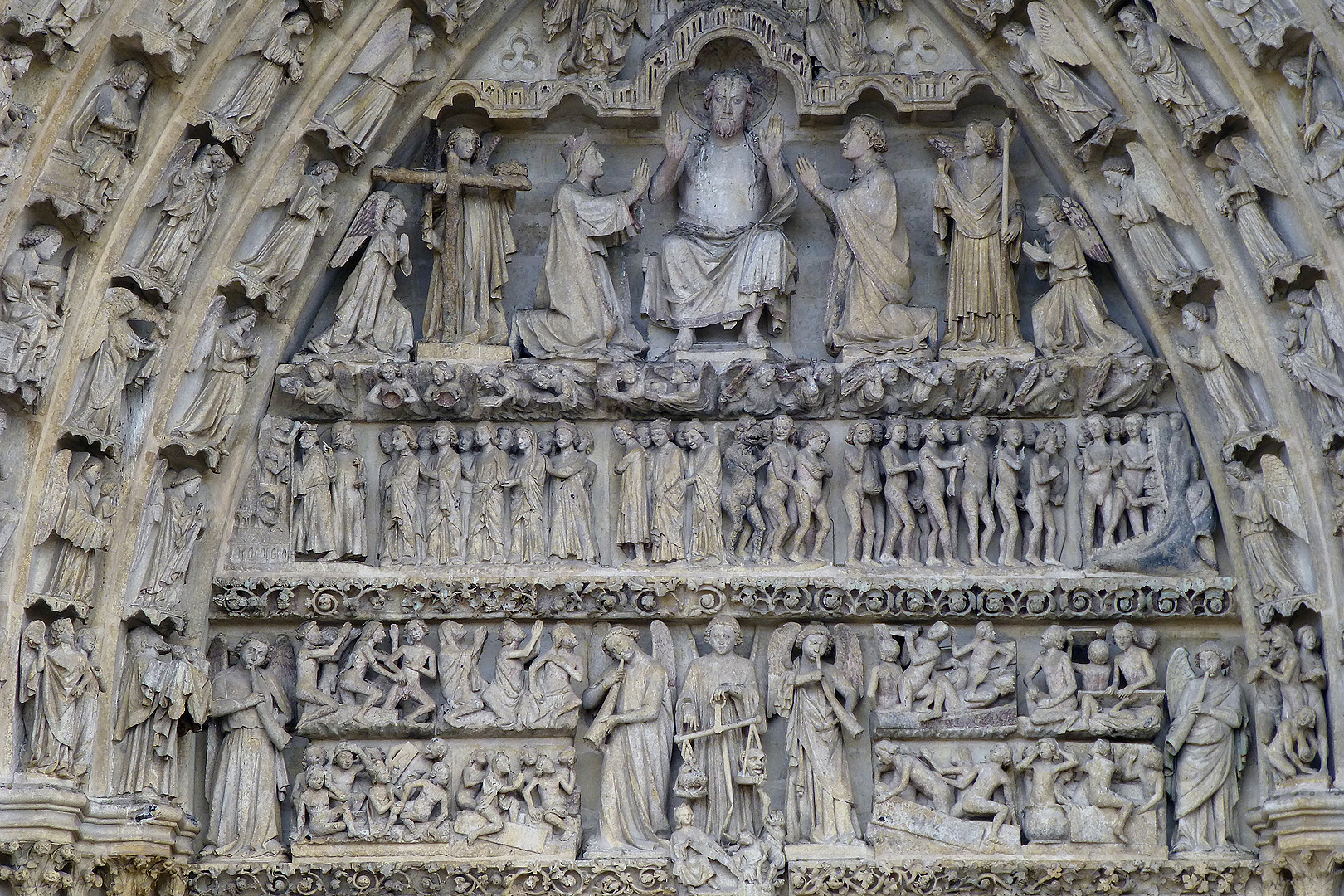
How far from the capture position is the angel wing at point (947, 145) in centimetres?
1234

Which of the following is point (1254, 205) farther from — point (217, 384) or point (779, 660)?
point (217, 384)

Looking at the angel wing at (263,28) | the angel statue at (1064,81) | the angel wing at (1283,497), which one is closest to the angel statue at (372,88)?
the angel wing at (263,28)

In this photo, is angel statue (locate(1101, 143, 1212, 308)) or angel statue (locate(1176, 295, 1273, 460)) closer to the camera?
angel statue (locate(1176, 295, 1273, 460))

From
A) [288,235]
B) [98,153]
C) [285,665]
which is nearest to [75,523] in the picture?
[285,665]

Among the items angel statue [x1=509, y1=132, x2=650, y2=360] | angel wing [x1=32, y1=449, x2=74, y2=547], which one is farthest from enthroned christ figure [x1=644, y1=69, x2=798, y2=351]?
angel wing [x1=32, y1=449, x2=74, y2=547]

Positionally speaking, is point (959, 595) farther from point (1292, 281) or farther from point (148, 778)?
point (148, 778)

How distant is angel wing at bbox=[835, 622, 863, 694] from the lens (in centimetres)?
1180

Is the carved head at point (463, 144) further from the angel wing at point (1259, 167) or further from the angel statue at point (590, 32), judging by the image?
the angel wing at point (1259, 167)

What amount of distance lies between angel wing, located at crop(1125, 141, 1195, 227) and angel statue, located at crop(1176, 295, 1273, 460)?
0.49 meters

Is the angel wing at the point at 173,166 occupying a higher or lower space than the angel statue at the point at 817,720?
higher

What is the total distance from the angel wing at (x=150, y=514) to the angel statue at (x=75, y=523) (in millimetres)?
246

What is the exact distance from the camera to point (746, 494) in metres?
12.0

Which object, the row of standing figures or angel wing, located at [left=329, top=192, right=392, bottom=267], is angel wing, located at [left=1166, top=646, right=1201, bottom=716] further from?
angel wing, located at [left=329, top=192, right=392, bottom=267]

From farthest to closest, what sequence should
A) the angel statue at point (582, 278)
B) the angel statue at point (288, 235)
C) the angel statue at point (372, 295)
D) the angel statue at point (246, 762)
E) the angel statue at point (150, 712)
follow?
the angel statue at point (582, 278)
the angel statue at point (372, 295)
the angel statue at point (288, 235)
the angel statue at point (246, 762)
the angel statue at point (150, 712)
